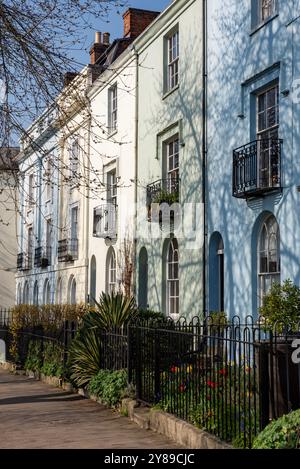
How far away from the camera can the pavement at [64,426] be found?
8969mm

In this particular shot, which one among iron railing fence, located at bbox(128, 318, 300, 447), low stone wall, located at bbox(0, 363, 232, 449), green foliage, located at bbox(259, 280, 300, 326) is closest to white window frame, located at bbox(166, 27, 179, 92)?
green foliage, located at bbox(259, 280, 300, 326)

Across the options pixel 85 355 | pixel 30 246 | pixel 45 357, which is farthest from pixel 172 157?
pixel 30 246

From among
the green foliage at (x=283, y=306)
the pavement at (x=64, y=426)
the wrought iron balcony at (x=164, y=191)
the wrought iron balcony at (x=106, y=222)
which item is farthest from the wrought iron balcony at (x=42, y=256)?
the green foliage at (x=283, y=306)

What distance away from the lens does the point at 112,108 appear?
81.2 ft

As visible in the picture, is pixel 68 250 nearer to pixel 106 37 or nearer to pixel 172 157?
pixel 172 157

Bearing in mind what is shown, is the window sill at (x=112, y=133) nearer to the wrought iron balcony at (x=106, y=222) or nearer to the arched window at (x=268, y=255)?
the wrought iron balcony at (x=106, y=222)

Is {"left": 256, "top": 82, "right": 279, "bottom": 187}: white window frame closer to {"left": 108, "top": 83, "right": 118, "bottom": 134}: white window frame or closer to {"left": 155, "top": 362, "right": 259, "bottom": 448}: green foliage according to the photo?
{"left": 155, "top": 362, "right": 259, "bottom": 448}: green foliage

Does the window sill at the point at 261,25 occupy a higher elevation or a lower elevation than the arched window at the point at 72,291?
higher

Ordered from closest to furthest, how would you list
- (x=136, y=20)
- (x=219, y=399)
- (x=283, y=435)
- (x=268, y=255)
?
(x=283, y=435) < (x=219, y=399) < (x=268, y=255) < (x=136, y=20)

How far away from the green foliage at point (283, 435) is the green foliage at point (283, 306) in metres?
6.23

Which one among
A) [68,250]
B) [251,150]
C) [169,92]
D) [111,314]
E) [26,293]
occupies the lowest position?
[111,314]

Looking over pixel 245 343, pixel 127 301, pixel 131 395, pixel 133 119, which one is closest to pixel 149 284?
pixel 133 119

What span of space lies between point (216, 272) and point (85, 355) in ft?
16.8

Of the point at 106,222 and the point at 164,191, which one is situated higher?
the point at 164,191
